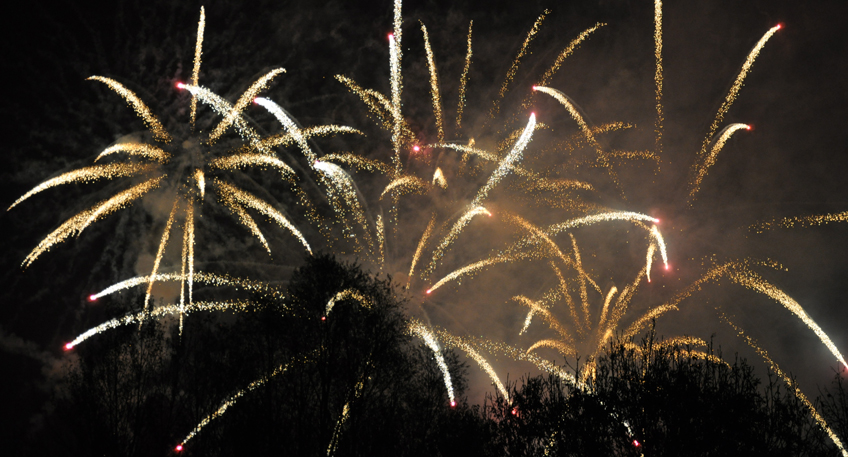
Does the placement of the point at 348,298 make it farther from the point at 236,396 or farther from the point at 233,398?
the point at 233,398

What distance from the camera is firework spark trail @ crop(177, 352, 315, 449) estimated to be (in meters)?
23.9

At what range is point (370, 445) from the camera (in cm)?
2544

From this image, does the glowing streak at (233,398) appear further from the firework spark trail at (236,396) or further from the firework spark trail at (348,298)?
the firework spark trail at (348,298)

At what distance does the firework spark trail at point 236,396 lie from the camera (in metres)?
23.9

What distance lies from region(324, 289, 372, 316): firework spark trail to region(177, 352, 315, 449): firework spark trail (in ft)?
7.23

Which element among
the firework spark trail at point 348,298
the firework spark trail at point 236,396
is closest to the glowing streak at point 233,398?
the firework spark trail at point 236,396

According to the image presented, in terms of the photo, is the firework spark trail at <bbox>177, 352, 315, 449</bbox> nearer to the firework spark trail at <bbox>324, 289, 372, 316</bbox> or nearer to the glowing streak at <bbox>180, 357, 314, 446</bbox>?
the glowing streak at <bbox>180, 357, 314, 446</bbox>

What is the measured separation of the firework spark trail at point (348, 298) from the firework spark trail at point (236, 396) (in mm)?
2203

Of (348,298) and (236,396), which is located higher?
(348,298)

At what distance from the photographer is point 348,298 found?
2417cm

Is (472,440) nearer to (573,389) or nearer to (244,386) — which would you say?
(573,389)

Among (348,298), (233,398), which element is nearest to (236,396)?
(233,398)

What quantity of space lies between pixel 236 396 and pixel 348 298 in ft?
25.4

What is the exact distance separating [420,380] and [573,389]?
9.32m
